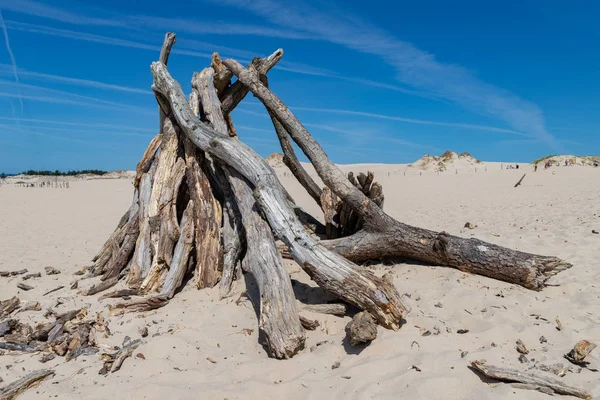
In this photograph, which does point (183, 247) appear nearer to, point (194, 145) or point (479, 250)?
point (194, 145)

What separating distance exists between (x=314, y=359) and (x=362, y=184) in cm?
264

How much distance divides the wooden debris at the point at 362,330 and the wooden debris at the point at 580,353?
1.62 m

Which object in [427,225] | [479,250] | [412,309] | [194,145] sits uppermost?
[194,145]

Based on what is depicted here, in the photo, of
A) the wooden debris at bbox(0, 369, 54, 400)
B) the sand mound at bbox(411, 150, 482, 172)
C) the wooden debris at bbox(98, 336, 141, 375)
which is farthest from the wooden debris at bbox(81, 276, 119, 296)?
the sand mound at bbox(411, 150, 482, 172)

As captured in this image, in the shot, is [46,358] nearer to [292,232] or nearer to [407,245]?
[292,232]

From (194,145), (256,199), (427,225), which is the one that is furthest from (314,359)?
(427,225)

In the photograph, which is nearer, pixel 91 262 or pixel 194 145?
pixel 194 145

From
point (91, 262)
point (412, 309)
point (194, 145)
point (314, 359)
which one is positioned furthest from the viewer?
point (91, 262)

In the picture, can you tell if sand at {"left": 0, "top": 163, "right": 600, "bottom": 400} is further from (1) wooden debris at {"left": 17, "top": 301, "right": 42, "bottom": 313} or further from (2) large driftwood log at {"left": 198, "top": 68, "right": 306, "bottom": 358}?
(2) large driftwood log at {"left": 198, "top": 68, "right": 306, "bottom": 358}

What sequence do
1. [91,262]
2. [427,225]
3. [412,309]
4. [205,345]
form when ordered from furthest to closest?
[427,225] < [91,262] < [412,309] < [205,345]

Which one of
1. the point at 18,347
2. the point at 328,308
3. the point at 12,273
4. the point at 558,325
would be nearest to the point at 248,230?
the point at 328,308

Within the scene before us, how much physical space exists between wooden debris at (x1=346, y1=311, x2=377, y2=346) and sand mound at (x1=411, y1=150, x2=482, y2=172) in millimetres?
38211

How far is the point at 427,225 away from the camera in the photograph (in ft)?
31.9

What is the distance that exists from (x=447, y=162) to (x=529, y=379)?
41030 millimetres
